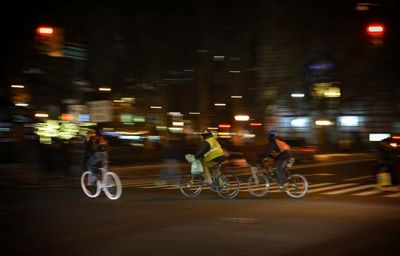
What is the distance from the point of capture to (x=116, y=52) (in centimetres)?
3325

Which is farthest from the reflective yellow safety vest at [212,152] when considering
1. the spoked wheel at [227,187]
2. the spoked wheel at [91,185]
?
the spoked wheel at [91,185]

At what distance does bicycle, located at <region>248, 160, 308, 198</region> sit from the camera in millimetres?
15793

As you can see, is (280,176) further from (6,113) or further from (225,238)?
(6,113)

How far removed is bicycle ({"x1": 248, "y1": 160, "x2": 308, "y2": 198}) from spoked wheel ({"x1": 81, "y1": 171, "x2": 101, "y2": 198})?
165 inches

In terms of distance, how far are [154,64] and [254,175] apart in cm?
2040

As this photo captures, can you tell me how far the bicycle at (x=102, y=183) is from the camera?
15.4 m

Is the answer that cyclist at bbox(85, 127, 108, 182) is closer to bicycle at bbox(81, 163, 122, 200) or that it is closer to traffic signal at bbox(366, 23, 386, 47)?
bicycle at bbox(81, 163, 122, 200)

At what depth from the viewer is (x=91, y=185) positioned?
16.0m

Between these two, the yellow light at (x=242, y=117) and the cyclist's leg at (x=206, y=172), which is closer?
the cyclist's leg at (x=206, y=172)

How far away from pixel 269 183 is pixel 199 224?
17.4ft

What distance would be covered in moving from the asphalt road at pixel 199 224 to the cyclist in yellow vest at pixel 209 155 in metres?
0.81

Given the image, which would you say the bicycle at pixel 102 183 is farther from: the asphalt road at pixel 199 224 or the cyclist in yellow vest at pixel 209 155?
the cyclist in yellow vest at pixel 209 155

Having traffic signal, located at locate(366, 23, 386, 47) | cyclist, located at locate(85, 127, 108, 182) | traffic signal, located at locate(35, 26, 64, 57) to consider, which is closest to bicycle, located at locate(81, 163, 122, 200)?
cyclist, located at locate(85, 127, 108, 182)

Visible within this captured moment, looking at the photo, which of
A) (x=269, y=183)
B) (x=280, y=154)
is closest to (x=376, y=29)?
(x=280, y=154)
